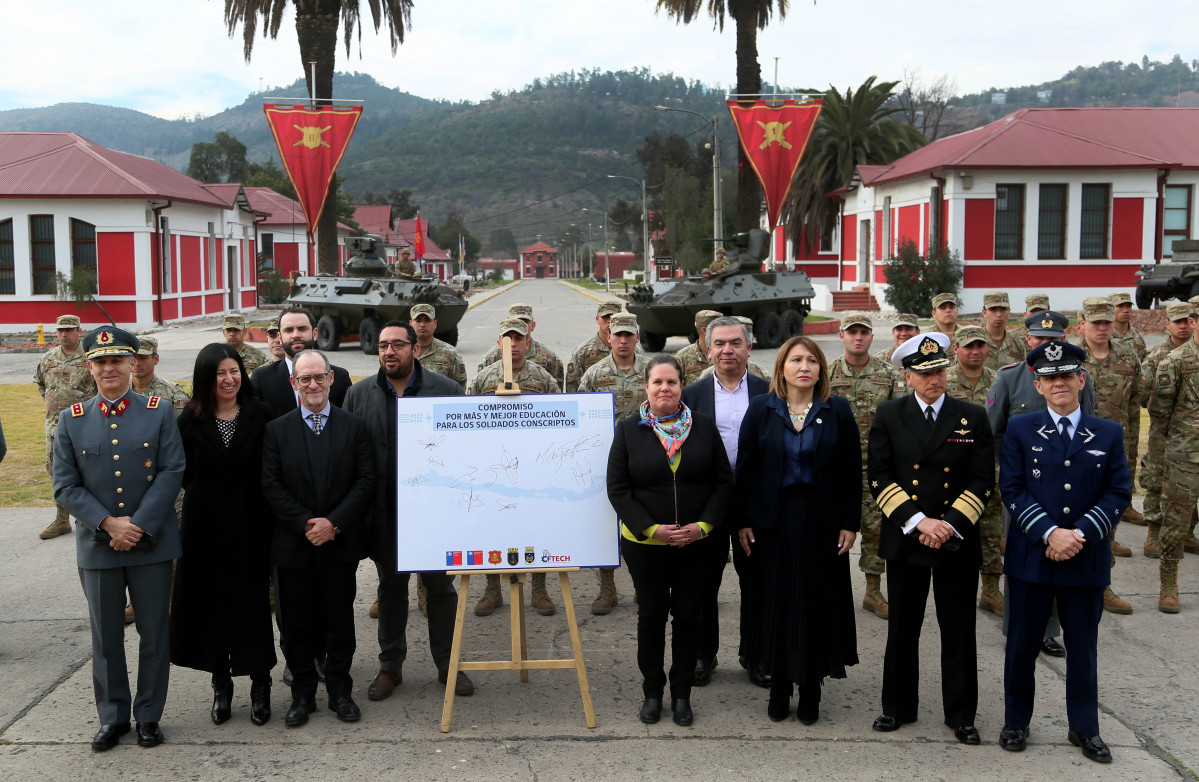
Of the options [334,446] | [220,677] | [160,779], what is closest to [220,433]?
[334,446]

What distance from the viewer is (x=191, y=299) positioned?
114 feet

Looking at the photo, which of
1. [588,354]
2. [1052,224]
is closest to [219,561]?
[588,354]

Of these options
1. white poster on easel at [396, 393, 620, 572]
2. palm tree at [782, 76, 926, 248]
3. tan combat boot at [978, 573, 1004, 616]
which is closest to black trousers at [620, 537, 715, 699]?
white poster on easel at [396, 393, 620, 572]

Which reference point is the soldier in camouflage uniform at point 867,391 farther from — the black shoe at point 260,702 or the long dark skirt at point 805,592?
the black shoe at point 260,702

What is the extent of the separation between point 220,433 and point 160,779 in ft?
5.08

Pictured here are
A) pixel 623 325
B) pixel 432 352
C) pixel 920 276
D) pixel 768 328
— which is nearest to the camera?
pixel 623 325

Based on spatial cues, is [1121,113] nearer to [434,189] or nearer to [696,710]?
[696,710]

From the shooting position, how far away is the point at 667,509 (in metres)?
4.94

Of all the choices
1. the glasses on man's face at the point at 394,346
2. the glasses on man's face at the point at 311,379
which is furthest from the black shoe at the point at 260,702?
Result: the glasses on man's face at the point at 394,346

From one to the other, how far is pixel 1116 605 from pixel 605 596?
315 centimetres

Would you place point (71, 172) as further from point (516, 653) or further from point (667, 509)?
point (667, 509)

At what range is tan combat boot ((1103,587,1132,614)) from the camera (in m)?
6.55

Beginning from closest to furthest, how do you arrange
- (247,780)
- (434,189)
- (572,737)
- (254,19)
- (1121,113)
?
(247,780)
(572,737)
(254,19)
(1121,113)
(434,189)

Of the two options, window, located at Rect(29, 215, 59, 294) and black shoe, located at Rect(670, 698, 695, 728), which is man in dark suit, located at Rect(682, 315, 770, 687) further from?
window, located at Rect(29, 215, 59, 294)
